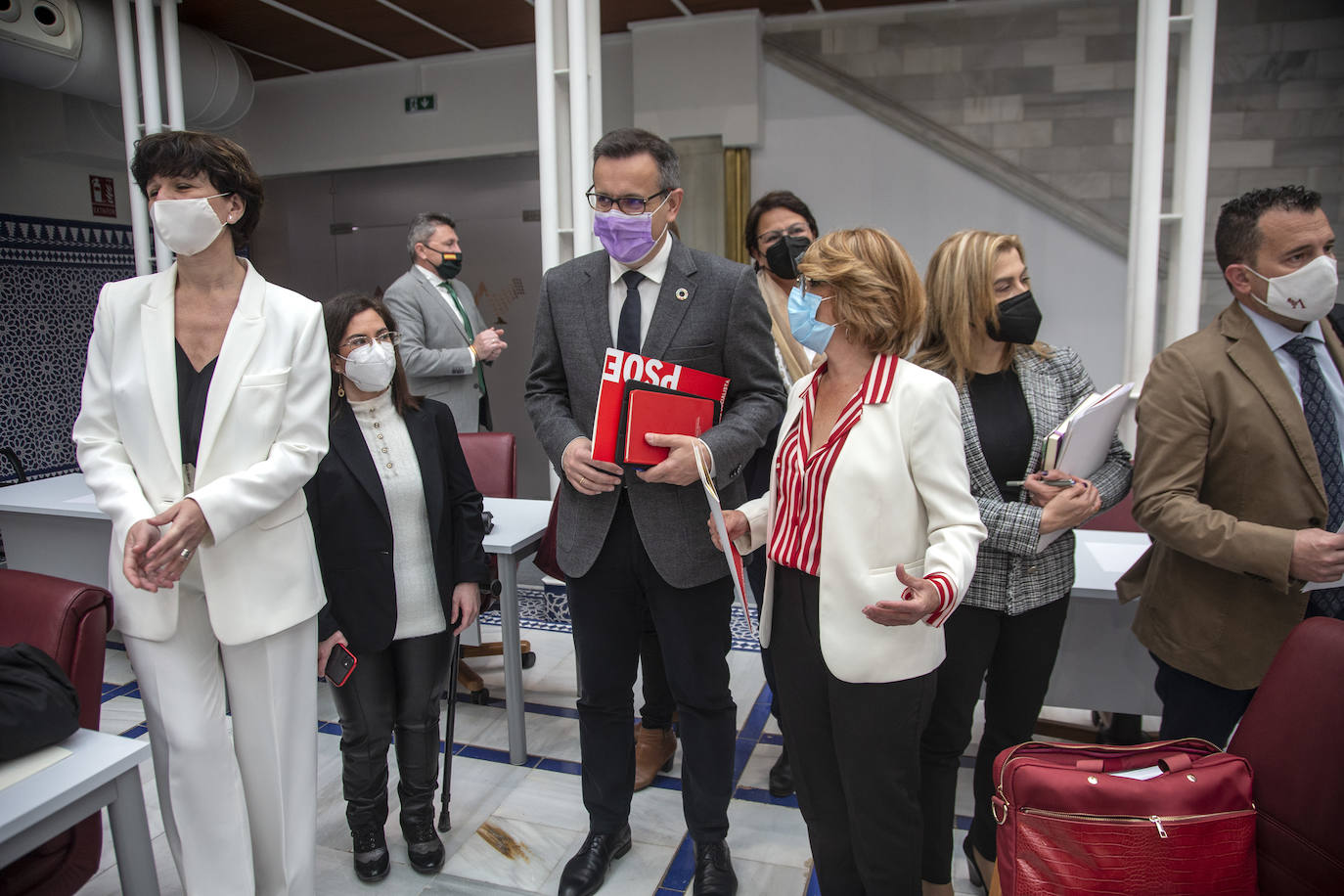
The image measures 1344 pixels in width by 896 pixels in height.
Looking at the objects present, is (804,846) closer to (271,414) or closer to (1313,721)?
(1313,721)

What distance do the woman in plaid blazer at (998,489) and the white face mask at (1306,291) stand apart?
0.39 meters

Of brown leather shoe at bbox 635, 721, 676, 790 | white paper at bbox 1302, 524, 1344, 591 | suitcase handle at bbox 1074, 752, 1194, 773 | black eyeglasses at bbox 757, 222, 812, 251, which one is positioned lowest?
brown leather shoe at bbox 635, 721, 676, 790

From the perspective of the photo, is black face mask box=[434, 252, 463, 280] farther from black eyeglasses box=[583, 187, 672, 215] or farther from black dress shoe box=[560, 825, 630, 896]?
black dress shoe box=[560, 825, 630, 896]

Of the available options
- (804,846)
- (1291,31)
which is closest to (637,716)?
(804,846)

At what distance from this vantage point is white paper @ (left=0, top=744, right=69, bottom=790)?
4.41ft

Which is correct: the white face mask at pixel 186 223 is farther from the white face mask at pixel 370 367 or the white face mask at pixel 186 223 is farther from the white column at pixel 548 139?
the white column at pixel 548 139

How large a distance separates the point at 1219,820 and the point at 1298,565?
58 centimetres

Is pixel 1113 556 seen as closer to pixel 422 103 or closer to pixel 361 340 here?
pixel 361 340

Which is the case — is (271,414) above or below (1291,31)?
below

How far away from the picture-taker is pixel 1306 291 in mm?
1738

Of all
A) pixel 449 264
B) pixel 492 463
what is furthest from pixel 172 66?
pixel 492 463

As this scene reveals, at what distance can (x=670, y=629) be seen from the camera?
2.05 m

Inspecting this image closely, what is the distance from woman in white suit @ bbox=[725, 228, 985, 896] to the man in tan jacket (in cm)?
60

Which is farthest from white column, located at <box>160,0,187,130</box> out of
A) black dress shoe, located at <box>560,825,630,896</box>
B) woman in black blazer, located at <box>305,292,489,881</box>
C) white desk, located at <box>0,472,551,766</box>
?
black dress shoe, located at <box>560,825,630,896</box>
